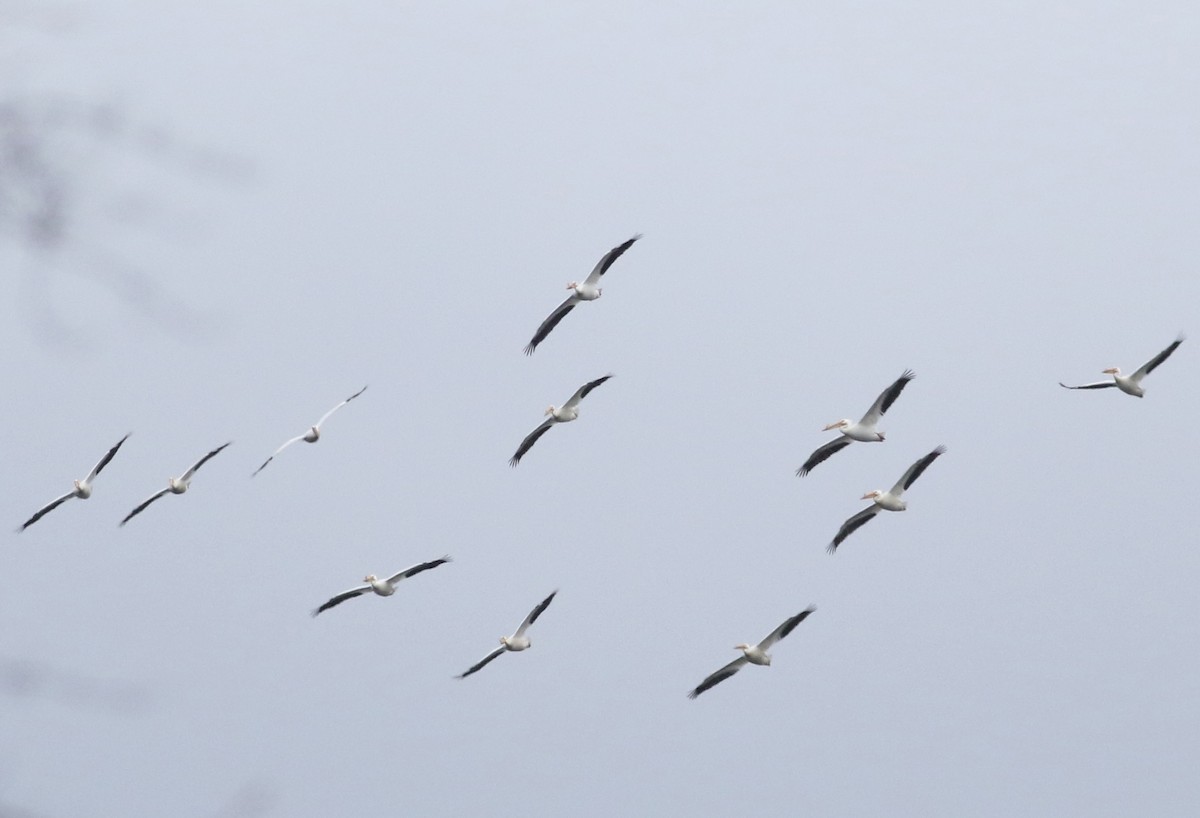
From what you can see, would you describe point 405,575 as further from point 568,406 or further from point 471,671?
point 568,406

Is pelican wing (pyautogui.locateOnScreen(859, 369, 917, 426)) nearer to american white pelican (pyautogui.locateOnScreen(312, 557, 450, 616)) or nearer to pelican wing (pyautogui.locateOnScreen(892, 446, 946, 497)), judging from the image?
pelican wing (pyautogui.locateOnScreen(892, 446, 946, 497))

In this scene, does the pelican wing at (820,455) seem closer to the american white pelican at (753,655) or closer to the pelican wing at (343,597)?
the american white pelican at (753,655)

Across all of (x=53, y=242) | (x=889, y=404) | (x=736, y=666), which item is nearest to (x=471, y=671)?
(x=736, y=666)

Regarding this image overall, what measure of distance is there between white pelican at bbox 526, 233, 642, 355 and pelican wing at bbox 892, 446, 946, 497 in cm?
518

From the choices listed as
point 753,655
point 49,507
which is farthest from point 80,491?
point 753,655

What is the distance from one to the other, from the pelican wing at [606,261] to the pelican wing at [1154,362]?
782cm

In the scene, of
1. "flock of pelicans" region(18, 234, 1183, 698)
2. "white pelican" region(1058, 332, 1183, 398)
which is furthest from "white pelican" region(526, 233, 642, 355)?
"white pelican" region(1058, 332, 1183, 398)

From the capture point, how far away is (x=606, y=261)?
27.6m

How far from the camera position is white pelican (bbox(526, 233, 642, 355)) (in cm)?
2720

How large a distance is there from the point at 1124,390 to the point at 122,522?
15.7m

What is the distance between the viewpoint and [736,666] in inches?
1145

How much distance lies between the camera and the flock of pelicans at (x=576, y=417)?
26578mm

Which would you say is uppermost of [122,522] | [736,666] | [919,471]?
[122,522]

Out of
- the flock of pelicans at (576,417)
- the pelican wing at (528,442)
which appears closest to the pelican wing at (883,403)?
the flock of pelicans at (576,417)
